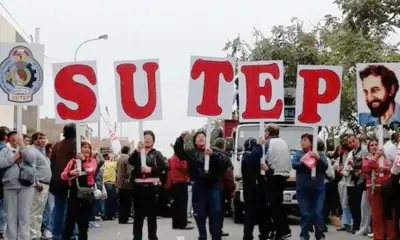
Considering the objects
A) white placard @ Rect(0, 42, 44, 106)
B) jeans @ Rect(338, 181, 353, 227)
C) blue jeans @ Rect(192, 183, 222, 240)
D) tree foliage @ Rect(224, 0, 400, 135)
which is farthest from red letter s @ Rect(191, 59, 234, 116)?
tree foliage @ Rect(224, 0, 400, 135)

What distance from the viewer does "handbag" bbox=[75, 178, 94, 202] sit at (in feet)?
37.9

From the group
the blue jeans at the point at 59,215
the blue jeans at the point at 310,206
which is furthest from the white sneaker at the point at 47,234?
the blue jeans at the point at 310,206

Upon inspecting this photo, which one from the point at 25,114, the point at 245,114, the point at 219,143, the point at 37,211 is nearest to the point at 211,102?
the point at 245,114

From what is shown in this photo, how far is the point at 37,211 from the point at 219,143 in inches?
139

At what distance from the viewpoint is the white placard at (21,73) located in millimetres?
12234

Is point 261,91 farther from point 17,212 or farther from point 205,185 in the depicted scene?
point 17,212

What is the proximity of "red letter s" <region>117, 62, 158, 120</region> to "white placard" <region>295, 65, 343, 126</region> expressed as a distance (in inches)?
98.3

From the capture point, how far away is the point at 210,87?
39.2 ft

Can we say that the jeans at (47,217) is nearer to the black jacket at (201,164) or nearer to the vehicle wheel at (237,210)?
the black jacket at (201,164)

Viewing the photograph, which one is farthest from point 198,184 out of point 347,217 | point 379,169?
point 347,217

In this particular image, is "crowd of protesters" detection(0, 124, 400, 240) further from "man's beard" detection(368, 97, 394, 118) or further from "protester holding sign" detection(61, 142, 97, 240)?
"man's beard" detection(368, 97, 394, 118)

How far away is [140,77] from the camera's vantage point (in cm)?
1189

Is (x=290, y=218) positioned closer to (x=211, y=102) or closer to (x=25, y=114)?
(x=211, y=102)

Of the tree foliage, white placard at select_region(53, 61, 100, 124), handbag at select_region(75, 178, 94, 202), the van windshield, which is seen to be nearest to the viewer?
handbag at select_region(75, 178, 94, 202)
